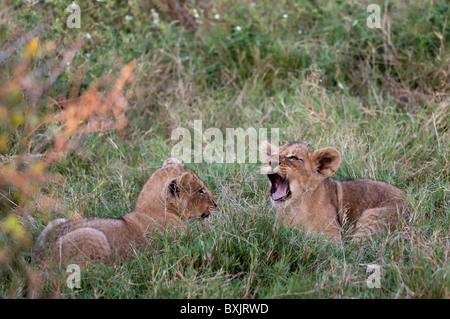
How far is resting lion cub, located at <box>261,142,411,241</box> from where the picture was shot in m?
5.54

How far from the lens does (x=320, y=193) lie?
5695mm

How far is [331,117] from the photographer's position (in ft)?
24.3

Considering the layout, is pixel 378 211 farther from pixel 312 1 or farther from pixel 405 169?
pixel 312 1

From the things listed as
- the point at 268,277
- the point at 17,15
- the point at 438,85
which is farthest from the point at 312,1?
the point at 268,277

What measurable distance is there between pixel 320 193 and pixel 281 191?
380mm

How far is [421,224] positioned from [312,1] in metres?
5.08

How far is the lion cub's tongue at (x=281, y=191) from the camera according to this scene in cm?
574

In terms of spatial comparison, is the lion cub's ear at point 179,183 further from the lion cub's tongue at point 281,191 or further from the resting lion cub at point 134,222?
the lion cub's tongue at point 281,191
